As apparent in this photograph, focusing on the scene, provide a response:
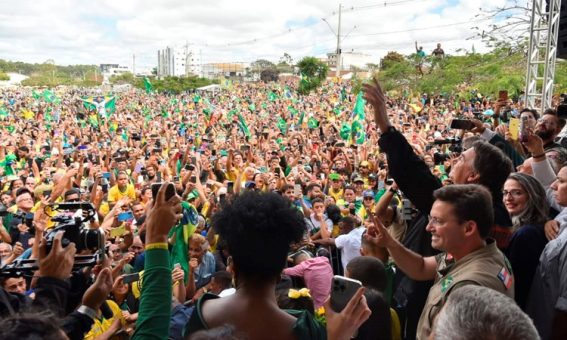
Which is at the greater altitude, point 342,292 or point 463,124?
point 463,124

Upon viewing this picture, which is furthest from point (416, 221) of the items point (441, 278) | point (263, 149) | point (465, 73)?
point (465, 73)

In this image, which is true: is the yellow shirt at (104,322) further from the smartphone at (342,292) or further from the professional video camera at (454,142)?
the professional video camera at (454,142)

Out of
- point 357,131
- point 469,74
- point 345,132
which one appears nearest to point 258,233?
point 357,131

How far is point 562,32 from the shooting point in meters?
7.21

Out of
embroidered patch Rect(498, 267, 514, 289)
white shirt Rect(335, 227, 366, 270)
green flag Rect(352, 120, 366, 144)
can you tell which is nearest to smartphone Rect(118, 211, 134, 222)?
white shirt Rect(335, 227, 366, 270)

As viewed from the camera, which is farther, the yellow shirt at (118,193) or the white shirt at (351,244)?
the yellow shirt at (118,193)

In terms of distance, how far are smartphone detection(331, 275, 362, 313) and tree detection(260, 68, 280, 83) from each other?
7756 centimetres

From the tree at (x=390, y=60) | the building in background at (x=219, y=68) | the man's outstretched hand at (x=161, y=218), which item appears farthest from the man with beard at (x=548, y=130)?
the building in background at (x=219, y=68)

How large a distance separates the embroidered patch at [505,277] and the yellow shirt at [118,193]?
20.3 ft

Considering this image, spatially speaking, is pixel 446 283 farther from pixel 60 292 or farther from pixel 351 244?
pixel 351 244

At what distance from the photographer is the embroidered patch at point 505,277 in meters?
2.06

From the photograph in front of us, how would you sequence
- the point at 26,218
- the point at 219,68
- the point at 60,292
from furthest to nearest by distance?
the point at 219,68 → the point at 26,218 → the point at 60,292

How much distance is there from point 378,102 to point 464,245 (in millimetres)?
832

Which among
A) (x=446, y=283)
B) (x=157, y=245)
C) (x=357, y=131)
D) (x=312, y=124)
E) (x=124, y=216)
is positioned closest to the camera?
(x=157, y=245)
